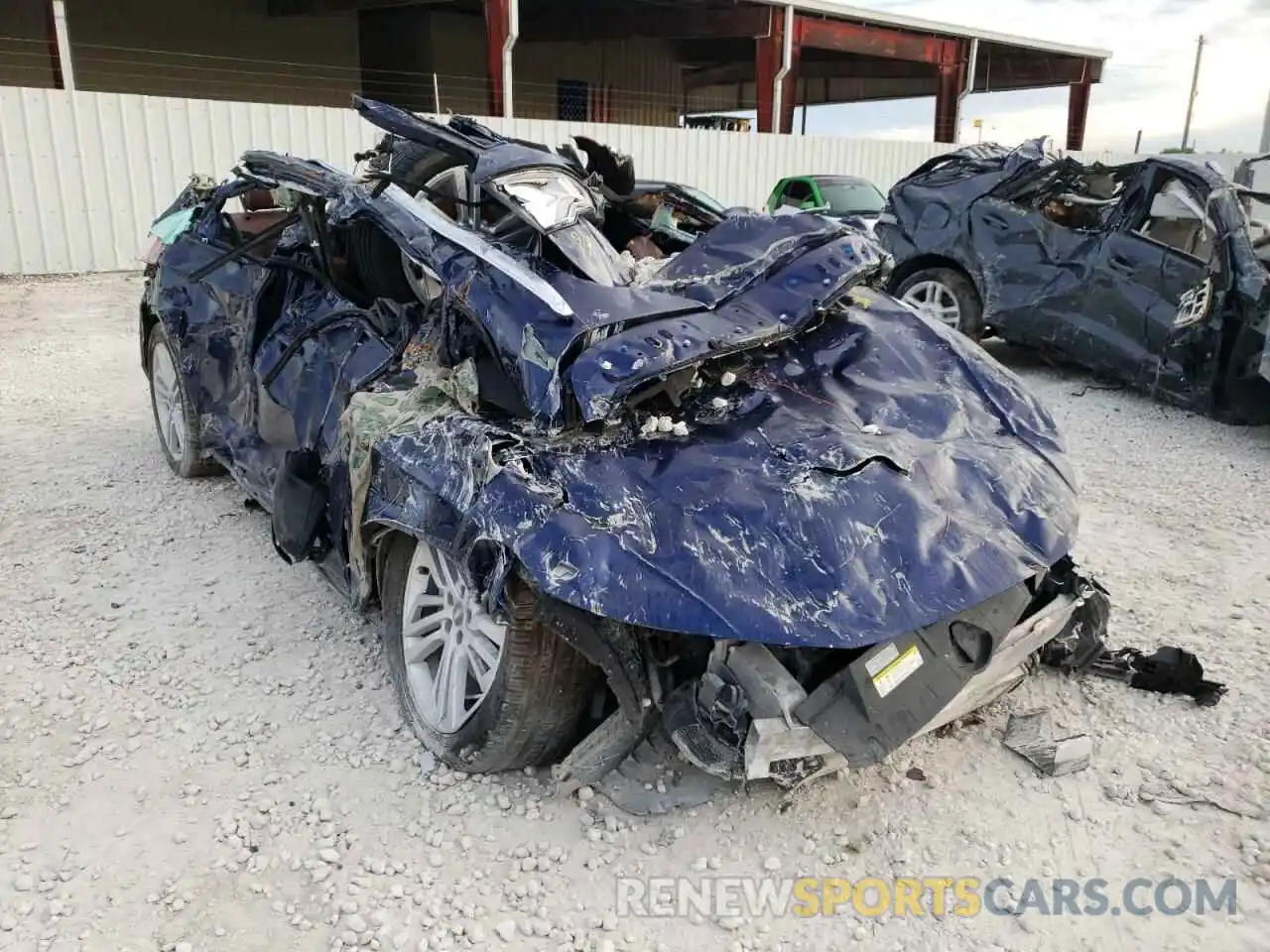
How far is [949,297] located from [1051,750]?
566 centimetres

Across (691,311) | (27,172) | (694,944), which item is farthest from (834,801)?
(27,172)

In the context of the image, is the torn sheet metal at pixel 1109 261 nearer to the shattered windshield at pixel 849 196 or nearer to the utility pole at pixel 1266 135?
the shattered windshield at pixel 849 196

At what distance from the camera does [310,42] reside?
18141 millimetres

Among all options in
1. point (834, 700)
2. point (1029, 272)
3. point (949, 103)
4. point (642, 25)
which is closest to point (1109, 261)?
point (1029, 272)

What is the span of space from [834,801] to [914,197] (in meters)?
6.48

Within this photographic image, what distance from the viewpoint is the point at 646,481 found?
2.42 m

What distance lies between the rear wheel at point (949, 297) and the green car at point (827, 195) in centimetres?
524

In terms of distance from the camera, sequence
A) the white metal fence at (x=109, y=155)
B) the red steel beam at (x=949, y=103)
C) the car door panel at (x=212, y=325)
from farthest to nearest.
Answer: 1. the red steel beam at (x=949, y=103)
2. the white metal fence at (x=109, y=155)
3. the car door panel at (x=212, y=325)

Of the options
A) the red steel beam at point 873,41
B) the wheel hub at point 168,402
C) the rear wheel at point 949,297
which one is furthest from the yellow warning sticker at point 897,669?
the red steel beam at point 873,41

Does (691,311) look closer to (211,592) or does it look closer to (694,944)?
(694,944)

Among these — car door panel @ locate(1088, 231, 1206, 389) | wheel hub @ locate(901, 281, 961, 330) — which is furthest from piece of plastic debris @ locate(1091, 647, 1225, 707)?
wheel hub @ locate(901, 281, 961, 330)

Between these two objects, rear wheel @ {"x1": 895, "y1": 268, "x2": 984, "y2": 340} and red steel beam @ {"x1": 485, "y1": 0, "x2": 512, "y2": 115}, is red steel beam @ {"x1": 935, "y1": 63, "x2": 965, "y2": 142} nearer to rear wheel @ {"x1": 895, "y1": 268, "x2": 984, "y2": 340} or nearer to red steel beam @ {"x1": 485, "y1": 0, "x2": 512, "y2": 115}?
red steel beam @ {"x1": 485, "y1": 0, "x2": 512, "y2": 115}

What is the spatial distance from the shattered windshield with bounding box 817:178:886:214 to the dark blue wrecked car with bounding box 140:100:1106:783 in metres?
10.3

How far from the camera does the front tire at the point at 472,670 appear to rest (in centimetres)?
249
